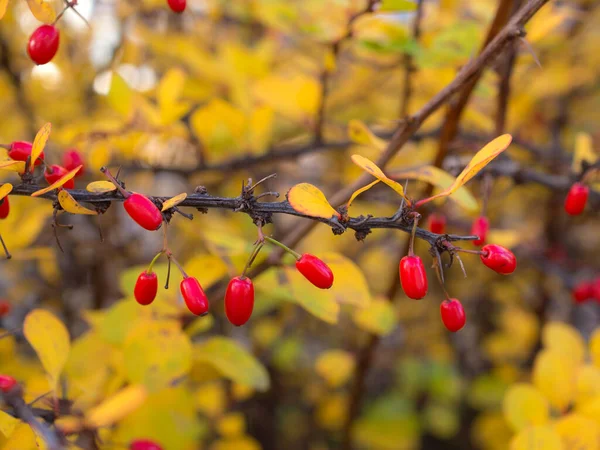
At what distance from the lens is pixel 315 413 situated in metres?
1.88

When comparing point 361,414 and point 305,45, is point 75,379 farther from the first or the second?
point 305,45

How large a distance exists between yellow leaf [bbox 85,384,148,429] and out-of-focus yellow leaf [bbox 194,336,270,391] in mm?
134

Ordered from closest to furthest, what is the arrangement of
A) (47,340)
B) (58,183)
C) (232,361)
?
(58,183) < (47,340) < (232,361)

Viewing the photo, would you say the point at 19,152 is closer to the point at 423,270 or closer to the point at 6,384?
the point at 6,384

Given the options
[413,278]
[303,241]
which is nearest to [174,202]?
[413,278]

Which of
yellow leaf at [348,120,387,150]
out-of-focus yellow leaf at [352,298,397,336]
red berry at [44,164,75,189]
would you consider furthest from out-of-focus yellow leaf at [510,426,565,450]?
red berry at [44,164,75,189]

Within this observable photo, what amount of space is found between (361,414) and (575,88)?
1.41 m

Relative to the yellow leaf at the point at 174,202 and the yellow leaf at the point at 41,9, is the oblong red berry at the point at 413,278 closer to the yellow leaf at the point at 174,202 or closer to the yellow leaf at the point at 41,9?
the yellow leaf at the point at 174,202

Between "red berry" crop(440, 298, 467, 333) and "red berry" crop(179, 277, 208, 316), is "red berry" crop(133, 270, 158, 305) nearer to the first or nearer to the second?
"red berry" crop(179, 277, 208, 316)

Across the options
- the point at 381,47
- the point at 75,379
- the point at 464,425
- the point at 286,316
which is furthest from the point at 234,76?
the point at 464,425

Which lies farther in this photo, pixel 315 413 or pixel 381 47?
pixel 315 413

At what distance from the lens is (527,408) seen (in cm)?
96

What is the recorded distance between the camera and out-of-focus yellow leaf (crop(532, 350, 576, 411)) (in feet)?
3.17

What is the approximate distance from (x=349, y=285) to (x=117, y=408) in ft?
1.36
